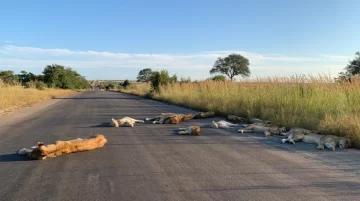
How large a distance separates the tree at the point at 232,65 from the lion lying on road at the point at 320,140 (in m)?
52.2

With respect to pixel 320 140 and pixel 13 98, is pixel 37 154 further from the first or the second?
pixel 13 98

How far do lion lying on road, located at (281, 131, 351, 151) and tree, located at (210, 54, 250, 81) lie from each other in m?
52.2

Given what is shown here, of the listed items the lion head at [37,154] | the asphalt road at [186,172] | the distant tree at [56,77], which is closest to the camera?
the asphalt road at [186,172]

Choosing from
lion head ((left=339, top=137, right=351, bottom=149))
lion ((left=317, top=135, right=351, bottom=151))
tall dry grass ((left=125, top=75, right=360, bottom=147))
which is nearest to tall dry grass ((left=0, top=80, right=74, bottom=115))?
tall dry grass ((left=125, top=75, right=360, bottom=147))

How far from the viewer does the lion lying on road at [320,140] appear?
7578 millimetres

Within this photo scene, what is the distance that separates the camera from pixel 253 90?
1691cm

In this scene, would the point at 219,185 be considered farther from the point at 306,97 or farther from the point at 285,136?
the point at 306,97

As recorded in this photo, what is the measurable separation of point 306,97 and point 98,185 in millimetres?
9681

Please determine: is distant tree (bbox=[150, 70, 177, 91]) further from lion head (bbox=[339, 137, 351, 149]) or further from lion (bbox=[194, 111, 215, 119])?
lion head (bbox=[339, 137, 351, 149])

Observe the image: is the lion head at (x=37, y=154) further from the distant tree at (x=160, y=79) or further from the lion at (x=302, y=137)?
the distant tree at (x=160, y=79)

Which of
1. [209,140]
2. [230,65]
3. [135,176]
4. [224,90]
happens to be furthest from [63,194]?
[230,65]

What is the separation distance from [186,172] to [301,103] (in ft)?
26.3

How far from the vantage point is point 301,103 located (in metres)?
12.4

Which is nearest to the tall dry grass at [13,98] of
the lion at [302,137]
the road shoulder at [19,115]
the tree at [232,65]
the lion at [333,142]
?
the road shoulder at [19,115]
